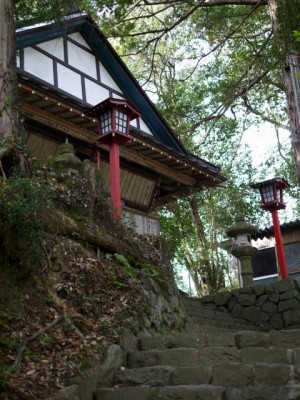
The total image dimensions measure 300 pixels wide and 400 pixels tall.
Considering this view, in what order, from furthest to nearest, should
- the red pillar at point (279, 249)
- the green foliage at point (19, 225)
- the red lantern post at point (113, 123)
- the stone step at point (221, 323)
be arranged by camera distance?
the red pillar at point (279, 249)
the stone step at point (221, 323)
the red lantern post at point (113, 123)
the green foliage at point (19, 225)

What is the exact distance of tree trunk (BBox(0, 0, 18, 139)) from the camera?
6754mm

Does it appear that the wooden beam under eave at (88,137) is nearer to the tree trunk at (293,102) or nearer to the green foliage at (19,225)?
the tree trunk at (293,102)

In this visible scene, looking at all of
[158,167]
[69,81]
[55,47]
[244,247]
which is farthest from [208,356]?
[55,47]

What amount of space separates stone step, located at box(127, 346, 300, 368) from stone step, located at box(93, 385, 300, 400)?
2.32 feet

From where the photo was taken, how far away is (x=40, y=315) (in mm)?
5324

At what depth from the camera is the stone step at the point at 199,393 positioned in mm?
Answer: 4375

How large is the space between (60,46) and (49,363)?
9.18 m

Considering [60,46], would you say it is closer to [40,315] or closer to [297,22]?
[297,22]

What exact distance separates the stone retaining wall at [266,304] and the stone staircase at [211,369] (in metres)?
6.00

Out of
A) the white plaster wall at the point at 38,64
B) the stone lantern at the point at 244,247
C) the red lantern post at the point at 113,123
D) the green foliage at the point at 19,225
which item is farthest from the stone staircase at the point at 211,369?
the white plaster wall at the point at 38,64

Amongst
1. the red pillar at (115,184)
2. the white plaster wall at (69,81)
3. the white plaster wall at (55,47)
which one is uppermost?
the white plaster wall at (55,47)

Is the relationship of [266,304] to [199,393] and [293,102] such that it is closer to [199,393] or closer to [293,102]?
[293,102]

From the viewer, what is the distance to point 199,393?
4.60 meters

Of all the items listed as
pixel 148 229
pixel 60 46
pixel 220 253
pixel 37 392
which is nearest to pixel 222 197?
pixel 220 253
